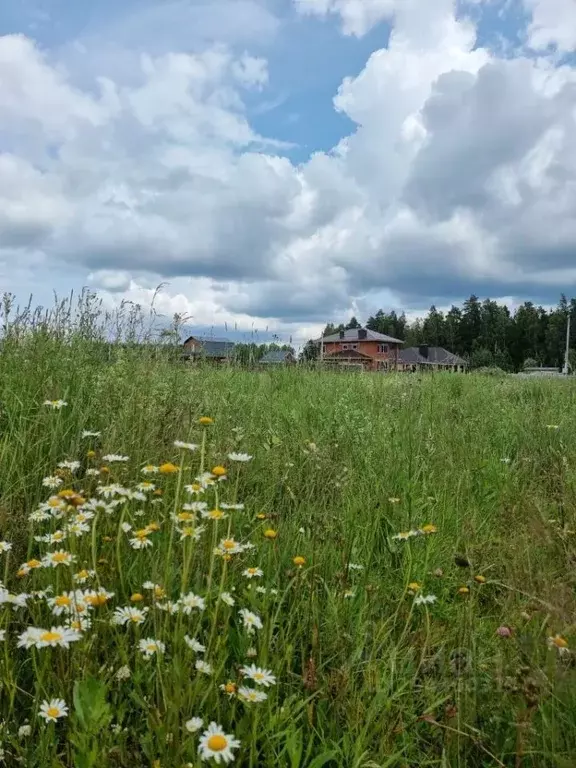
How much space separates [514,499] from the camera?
3482mm

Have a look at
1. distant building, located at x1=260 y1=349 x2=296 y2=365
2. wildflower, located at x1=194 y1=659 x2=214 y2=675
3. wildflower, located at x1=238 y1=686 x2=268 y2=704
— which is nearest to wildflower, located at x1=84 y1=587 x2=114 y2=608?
wildflower, located at x1=194 y1=659 x2=214 y2=675

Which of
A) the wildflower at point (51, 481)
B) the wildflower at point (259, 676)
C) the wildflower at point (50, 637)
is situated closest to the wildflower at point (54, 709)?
the wildflower at point (50, 637)

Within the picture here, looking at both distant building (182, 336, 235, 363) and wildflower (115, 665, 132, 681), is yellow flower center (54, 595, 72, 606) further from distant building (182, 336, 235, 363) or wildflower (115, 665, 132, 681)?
distant building (182, 336, 235, 363)

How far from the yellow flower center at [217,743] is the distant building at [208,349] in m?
3.99

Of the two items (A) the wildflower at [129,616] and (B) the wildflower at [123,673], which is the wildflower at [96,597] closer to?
(A) the wildflower at [129,616]

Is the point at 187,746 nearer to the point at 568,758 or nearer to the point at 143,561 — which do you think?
the point at 143,561

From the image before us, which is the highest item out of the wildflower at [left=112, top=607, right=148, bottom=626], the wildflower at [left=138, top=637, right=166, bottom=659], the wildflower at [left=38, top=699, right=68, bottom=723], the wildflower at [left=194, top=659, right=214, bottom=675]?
the wildflower at [left=112, top=607, right=148, bottom=626]

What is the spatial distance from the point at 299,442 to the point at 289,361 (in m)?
4.94

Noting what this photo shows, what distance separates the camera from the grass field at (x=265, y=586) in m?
1.33

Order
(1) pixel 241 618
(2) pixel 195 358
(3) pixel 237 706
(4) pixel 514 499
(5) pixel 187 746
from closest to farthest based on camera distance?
(5) pixel 187 746 → (3) pixel 237 706 → (1) pixel 241 618 → (4) pixel 514 499 → (2) pixel 195 358

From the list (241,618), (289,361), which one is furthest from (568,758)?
(289,361)

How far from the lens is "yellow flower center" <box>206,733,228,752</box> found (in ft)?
3.58

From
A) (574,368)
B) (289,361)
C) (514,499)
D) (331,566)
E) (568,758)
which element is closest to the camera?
(568,758)

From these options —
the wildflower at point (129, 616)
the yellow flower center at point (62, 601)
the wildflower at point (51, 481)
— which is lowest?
the wildflower at point (129, 616)
